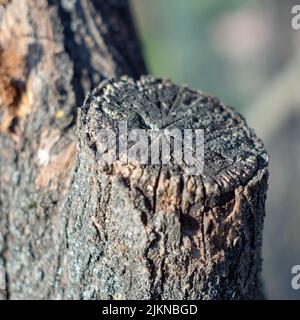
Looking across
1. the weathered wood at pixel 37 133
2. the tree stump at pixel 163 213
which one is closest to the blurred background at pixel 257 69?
the weathered wood at pixel 37 133

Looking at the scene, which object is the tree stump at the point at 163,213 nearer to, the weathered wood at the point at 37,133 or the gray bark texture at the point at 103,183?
the gray bark texture at the point at 103,183

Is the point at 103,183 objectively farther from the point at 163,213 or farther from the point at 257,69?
the point at 257,69

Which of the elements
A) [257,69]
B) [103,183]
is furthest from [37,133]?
[257,69]

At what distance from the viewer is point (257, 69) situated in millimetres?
4988

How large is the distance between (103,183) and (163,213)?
12cm

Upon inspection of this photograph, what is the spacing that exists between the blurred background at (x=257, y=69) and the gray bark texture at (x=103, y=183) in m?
2.11

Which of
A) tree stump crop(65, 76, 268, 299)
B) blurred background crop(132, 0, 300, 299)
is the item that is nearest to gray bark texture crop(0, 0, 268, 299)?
tree stump crop(65, 76, 268, 299)

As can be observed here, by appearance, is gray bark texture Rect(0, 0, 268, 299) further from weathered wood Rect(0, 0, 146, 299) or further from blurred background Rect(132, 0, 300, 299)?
blurred background Rect(132, 0, 300, 299)

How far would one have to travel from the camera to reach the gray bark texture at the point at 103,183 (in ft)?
4.26

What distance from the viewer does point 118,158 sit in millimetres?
1298

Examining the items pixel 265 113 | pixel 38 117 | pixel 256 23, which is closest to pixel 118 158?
pixel 38 117
